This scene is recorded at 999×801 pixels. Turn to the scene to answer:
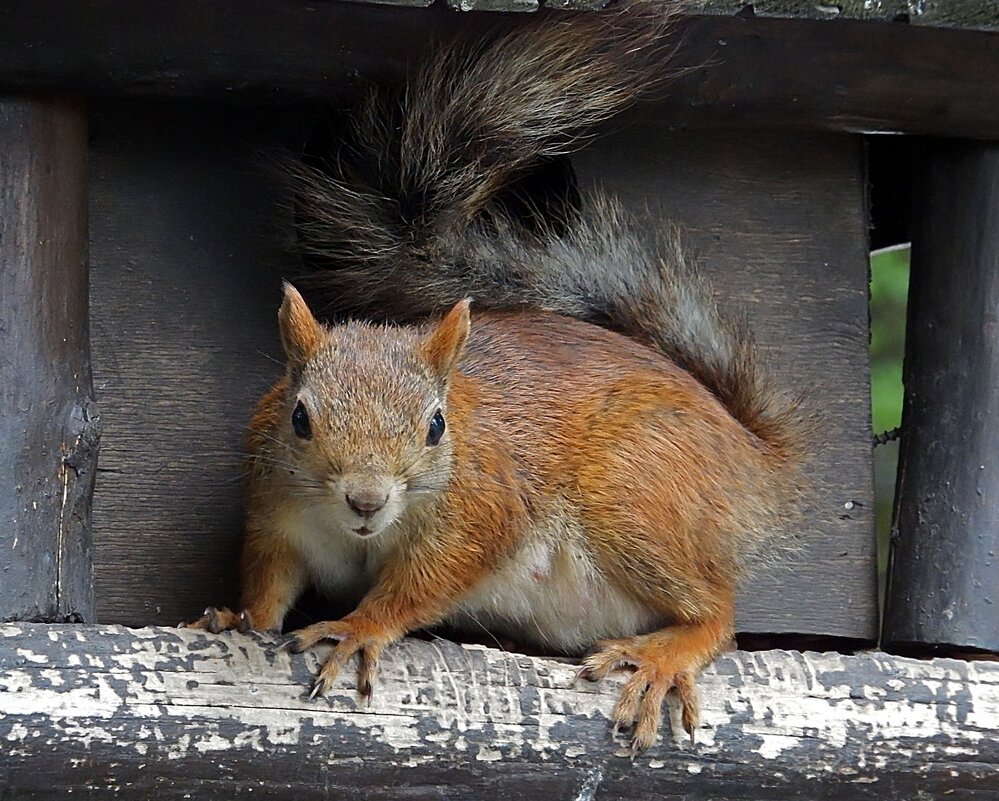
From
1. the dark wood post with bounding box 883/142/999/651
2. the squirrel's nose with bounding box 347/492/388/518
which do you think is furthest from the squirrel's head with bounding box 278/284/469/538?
the dark wood post with bounding box 883/142/999/651

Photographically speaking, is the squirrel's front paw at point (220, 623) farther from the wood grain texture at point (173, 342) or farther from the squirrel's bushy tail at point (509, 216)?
the squirrel's bushy tail at point (509, 216)

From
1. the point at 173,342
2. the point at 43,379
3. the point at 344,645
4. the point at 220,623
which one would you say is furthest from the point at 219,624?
the point at 173,342

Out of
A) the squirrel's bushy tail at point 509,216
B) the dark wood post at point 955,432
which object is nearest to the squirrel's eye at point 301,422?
the squirrel's bushy tail at point 509,216

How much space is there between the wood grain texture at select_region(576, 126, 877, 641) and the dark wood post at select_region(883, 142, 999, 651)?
0.08 metres

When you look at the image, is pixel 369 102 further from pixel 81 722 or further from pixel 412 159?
pixel 81 722

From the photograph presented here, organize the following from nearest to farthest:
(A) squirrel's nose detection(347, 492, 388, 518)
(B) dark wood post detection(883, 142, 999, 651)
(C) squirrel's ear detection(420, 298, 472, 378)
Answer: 1. (A) squirrel's nose detection(347, 492, 388, 518)
2. (C) squirrel's ear detection(420, 298, 472, 378)
3. (B) dark wood post detection(883, 142, 999, 651)

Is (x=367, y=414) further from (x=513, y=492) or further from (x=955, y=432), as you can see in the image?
(x=955, y=432)

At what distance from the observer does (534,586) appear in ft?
6.93

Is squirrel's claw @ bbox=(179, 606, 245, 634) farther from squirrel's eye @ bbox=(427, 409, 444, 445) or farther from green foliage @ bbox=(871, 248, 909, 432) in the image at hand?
green foliage @ bbox=(871, 248, 909, 432)

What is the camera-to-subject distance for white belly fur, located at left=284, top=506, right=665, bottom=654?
206 centimetres

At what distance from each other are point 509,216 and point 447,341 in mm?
395

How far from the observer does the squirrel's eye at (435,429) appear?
1.91 meters

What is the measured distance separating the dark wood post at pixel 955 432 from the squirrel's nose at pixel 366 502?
944mm

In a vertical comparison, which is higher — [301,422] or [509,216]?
[509,216]
